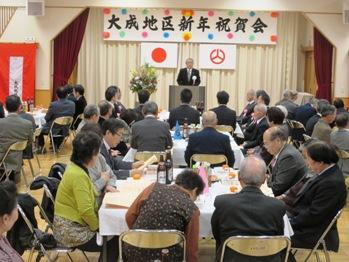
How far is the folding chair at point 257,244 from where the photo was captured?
3049mm

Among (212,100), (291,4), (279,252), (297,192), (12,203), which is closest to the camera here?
(12,203)

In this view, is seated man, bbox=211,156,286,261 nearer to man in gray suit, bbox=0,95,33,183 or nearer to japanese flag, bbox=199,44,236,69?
man in gray suit, bbox=0,95,33,183

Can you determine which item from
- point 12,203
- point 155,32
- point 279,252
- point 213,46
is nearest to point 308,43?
point 213,46

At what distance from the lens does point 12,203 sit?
2.51 metres

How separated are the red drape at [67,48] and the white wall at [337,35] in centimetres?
529

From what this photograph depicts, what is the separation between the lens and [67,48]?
12.9 metres

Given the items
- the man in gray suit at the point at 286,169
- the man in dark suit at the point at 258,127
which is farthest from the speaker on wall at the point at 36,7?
the man in gray suit at the point at 286,169

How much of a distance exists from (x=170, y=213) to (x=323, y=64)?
34.3 feet

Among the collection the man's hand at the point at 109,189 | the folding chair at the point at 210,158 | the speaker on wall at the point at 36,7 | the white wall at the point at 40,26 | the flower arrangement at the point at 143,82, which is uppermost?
the speaker on wall at the point at 36,7

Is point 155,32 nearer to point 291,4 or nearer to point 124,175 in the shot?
point 291,4

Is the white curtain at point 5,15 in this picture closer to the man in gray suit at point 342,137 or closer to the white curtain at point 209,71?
the white curtain at point 209,71

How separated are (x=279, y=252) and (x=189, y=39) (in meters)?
10.2

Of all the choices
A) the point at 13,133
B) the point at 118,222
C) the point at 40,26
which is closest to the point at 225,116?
the point at 13,133

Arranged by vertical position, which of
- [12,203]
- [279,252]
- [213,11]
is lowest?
→ [279,252]
